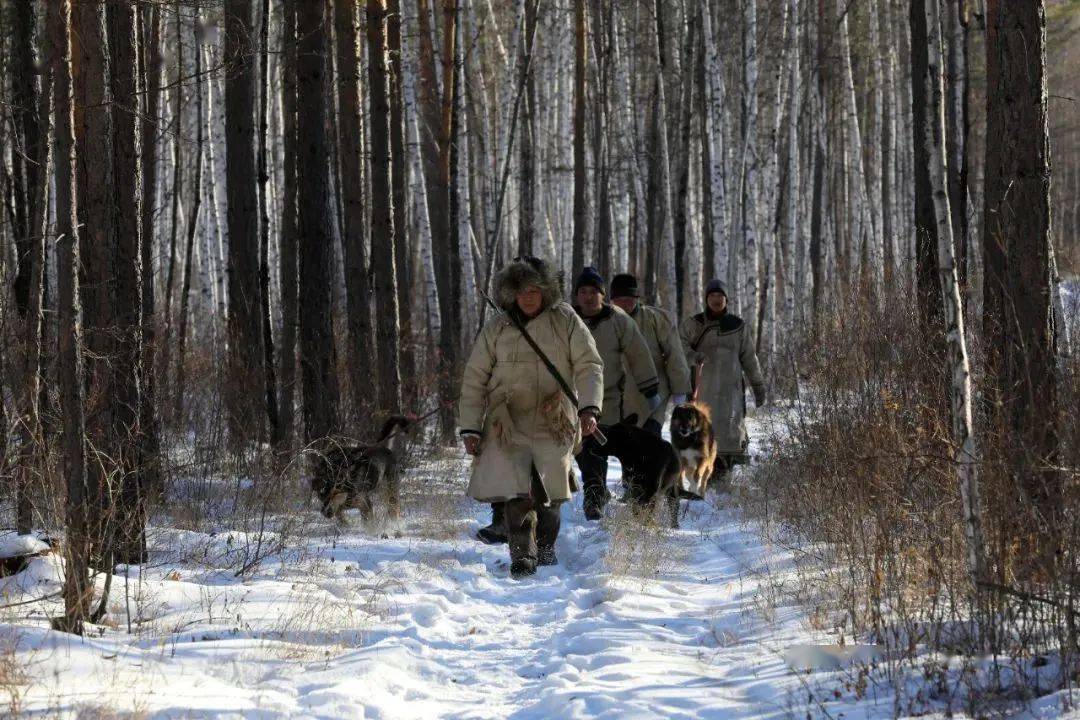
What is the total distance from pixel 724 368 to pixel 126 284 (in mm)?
6437

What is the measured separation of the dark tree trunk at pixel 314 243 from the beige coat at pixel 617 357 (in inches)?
110

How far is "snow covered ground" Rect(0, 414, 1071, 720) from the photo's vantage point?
4.43 meters

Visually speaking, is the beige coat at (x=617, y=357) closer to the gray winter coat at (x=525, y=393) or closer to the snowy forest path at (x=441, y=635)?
the snowy forest path at (x=441, y=635)

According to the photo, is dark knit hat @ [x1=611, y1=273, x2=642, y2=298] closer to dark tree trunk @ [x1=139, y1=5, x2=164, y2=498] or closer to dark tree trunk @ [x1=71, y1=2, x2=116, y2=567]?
dark tree trunk @ [x1=139, y1=5, x2=164, y2=498]

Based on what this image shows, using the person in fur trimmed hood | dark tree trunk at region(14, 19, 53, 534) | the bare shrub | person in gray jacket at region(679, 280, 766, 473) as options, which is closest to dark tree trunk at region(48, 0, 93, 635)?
dark tree trunk at region(14, 19, 53, 534)

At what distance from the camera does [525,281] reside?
24.3 ft

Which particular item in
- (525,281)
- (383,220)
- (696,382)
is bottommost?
(696,382)

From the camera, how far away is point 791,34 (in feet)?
63.4

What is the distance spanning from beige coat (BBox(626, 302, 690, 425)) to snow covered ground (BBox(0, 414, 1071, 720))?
1986 mm

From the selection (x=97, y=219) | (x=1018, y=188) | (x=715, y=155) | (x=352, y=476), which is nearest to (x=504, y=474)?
(x=352, y=476)

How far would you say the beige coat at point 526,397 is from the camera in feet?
24.6

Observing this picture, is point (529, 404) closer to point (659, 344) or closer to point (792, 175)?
point (659, 344)

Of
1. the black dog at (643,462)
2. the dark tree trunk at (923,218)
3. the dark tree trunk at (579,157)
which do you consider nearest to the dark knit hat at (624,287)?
the black dog at (643,462)

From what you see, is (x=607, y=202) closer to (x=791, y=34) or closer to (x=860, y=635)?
(x=791, y=34)
